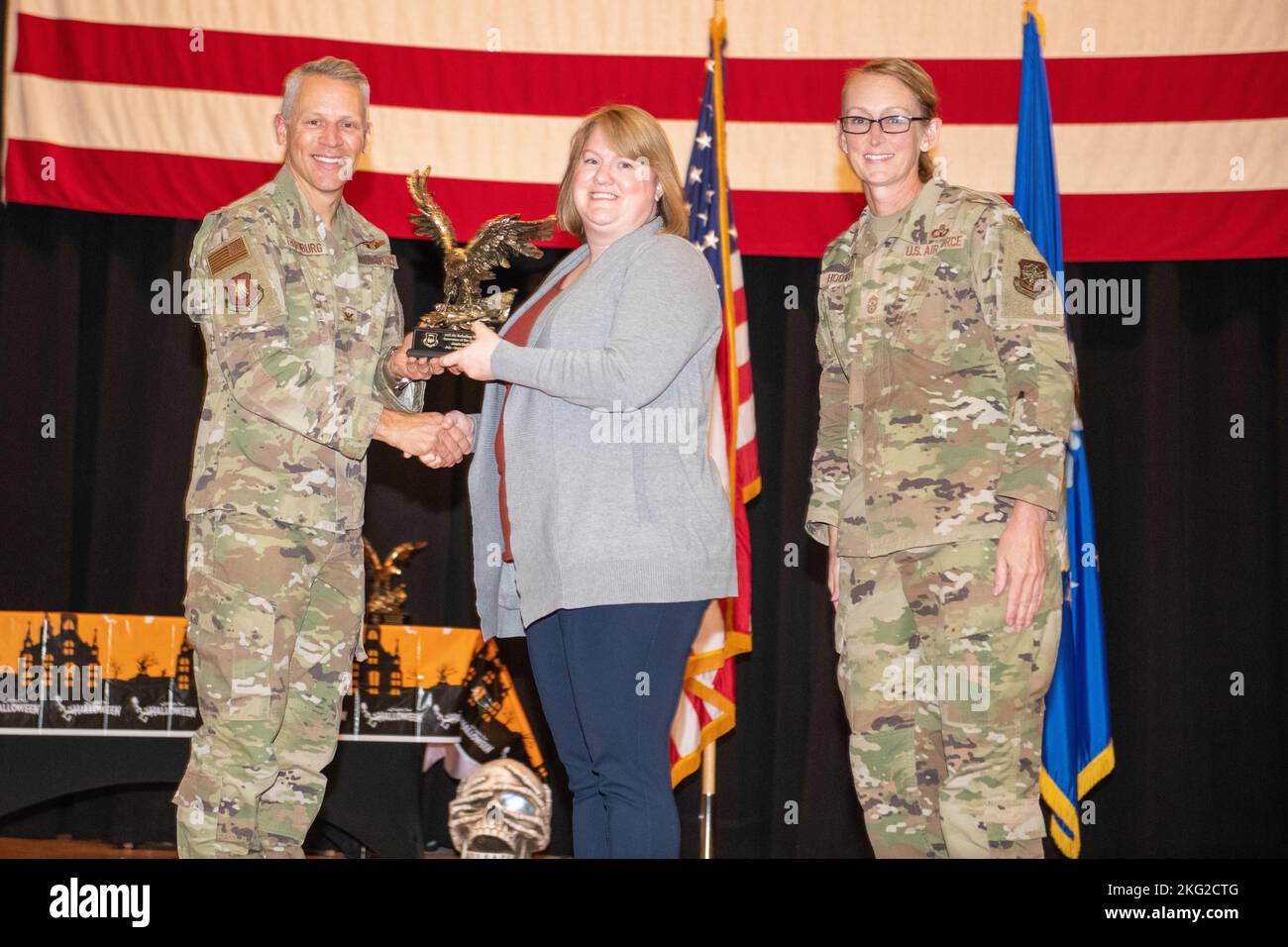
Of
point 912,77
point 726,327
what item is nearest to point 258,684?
point 912,77

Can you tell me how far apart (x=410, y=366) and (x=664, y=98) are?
2.29 meters

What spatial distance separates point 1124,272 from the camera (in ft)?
15.9

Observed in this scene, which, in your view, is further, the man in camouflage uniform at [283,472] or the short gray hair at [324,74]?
the short gray hair at [324,74]

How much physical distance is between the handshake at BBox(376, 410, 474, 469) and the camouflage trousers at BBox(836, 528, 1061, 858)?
91cm

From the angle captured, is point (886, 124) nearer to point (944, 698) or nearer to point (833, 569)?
point (833, 569)

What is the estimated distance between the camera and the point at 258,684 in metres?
2.61

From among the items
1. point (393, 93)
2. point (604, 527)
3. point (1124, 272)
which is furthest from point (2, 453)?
point (1124, 272)

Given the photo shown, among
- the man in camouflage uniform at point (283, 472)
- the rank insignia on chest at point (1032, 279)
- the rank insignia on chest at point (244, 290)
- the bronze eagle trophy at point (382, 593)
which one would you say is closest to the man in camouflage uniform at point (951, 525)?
the rank insignia on chest at point (1032, 279)

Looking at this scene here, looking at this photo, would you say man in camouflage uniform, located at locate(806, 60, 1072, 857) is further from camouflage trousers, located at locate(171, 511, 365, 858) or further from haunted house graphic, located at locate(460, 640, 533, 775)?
haunted house graphic, located at locate(460, 640, 533, 775)

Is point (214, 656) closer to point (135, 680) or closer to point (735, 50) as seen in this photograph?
point (135, 680)

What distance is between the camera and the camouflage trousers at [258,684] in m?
2.59

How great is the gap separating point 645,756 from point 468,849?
40.9 inches

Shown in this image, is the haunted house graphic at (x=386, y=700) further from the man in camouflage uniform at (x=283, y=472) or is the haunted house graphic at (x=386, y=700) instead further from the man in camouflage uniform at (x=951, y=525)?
the man in camouflage uniform at (x=951, y=525)
